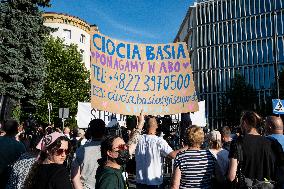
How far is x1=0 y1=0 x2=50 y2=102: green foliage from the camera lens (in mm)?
21781

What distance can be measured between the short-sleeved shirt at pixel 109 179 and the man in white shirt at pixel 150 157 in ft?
6.63

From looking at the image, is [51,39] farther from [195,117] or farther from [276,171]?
[276,171]

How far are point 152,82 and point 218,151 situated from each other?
85.1 inches

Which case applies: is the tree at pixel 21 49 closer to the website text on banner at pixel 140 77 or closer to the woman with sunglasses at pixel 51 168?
the website text on banner at pixel 140 77

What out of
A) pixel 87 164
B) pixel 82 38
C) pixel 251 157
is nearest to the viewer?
pixel 251 157

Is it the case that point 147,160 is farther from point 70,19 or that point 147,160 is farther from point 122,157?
point 70,19

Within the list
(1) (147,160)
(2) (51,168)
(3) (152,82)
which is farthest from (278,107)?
(2) (51,168)

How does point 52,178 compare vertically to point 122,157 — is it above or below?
below

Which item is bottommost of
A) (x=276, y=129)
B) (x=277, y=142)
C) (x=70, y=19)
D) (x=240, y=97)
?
(x=277, y=142)

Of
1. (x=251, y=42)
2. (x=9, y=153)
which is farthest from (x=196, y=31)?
(x=9, y=153)

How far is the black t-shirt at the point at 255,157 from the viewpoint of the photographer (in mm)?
4551

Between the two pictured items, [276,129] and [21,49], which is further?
[21,49]

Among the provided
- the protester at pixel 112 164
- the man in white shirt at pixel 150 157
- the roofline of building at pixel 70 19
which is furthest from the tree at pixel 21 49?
the roofline of building at pixel 70 19

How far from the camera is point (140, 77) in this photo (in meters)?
7.09
